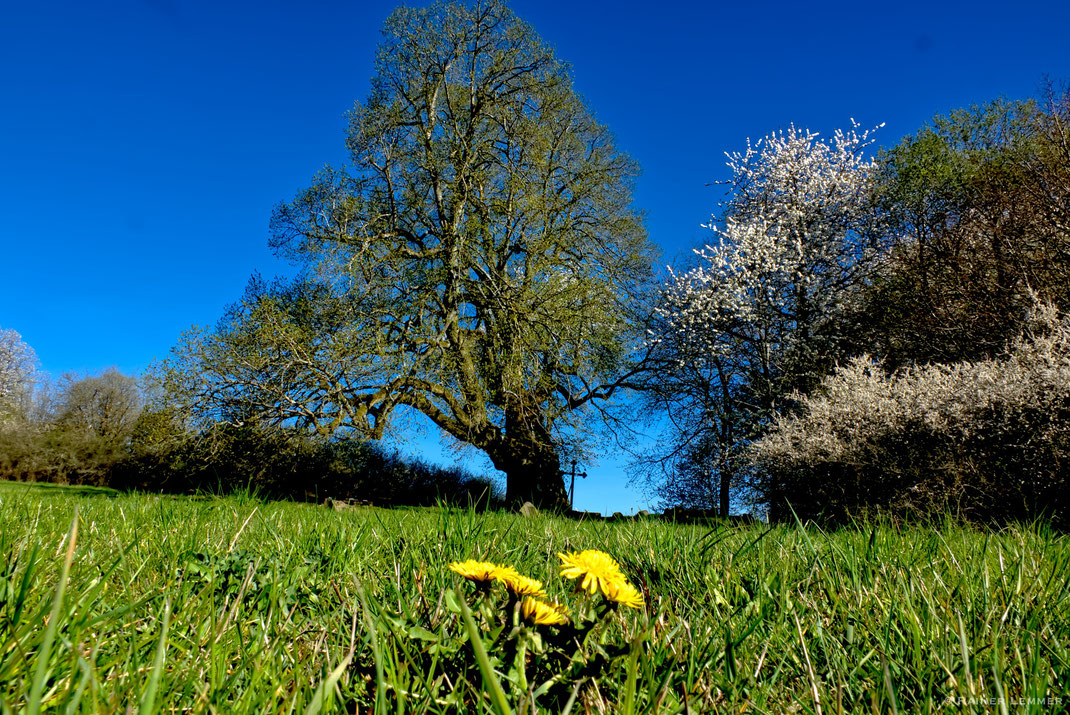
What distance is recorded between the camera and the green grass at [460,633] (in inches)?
39.6

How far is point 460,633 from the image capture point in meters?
1.31

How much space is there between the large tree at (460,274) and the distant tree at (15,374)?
29.1m

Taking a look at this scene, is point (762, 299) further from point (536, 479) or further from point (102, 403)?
point (102, 403)

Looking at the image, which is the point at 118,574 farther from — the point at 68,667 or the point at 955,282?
the point at 955,282

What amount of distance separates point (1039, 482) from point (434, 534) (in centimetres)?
759

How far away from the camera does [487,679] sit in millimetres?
598

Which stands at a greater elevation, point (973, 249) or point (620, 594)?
point (973, 249)

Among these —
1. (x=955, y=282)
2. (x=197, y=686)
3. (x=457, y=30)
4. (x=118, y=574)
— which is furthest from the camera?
(x=457, y=30)

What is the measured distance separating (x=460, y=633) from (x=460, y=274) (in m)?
12.3

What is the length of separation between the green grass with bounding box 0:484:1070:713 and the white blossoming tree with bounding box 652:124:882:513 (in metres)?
12.4

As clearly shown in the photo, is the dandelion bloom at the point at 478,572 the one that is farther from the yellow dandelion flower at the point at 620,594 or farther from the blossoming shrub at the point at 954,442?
the blossoming shrub at the point at 954,442

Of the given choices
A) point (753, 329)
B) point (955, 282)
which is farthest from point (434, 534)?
point (753, 329)

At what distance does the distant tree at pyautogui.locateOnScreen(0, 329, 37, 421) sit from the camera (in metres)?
32.6

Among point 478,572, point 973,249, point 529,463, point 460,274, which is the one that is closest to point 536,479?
point 529,463
